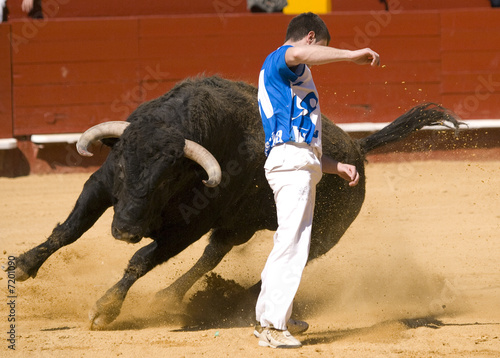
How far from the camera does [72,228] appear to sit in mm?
3631

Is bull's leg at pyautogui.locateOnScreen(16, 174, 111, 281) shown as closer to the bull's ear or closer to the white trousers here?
the bull's ear

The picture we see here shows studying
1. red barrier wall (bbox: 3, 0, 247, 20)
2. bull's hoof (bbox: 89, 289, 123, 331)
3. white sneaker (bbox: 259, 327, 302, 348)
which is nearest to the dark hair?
white sneaker (bbox: 259, 327, 302, 348)

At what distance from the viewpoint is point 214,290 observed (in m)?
4.24

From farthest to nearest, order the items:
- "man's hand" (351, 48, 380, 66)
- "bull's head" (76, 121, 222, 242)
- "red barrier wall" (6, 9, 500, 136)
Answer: "red barrier wall" (6, 9, 500, 136), "bull's head" (76, 121, 222, 242), "man's hand" (351, 48, 380, 66)

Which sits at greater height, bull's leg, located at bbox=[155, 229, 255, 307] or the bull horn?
the bull horn

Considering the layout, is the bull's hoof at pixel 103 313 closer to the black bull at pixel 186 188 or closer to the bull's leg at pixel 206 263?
the black bull at pixel 186 188

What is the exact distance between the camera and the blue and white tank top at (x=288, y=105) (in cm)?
308

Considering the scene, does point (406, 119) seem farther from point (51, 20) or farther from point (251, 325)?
point (51, 20)

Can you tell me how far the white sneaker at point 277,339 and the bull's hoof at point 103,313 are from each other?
2.52ft

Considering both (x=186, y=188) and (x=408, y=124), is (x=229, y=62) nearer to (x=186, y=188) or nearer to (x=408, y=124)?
(x=408, y=124)

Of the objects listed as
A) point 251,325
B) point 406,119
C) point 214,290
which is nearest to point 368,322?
point 251,325

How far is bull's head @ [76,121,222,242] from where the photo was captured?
3.34 metres

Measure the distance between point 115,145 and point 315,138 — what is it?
97 cm

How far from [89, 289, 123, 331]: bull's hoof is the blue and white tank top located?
1065 mm
